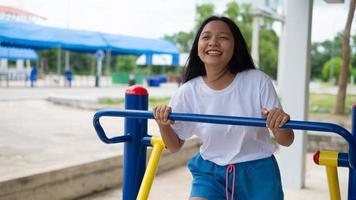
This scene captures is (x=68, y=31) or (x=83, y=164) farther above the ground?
(x=68, y=31)

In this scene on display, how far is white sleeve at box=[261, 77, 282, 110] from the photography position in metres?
1.56

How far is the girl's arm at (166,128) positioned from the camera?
5.45ft

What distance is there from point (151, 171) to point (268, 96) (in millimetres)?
602

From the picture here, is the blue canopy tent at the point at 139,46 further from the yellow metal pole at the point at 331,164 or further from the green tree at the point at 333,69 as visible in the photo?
the yellow metal pole at the point at 331,164

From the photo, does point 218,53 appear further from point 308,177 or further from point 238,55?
point 308,177

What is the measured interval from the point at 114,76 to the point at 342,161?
17.0m

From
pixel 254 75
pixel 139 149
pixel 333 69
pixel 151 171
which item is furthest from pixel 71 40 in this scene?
pixel 333 69

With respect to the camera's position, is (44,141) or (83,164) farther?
(44,141)

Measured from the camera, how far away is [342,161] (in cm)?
173

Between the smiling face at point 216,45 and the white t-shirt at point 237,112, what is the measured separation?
0.08m

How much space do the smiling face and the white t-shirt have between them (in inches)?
3.1

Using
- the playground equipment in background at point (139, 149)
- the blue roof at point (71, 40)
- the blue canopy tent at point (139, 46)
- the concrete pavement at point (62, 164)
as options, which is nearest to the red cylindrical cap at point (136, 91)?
the playground equipment in background at point (139, 149)

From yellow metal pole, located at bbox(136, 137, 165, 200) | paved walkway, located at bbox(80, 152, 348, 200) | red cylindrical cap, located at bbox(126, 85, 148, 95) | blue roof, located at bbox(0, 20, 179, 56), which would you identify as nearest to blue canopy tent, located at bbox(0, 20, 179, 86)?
blue roof, located at bbox(0, 20, 179, 56)

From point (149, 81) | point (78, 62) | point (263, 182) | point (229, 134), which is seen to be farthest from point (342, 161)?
point (78, 62)
